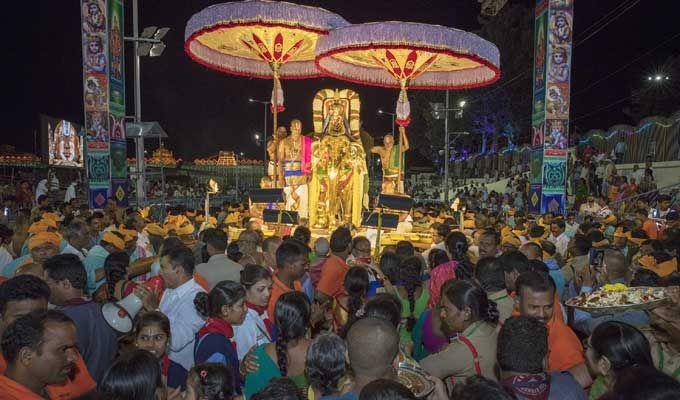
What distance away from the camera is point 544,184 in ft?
46.5

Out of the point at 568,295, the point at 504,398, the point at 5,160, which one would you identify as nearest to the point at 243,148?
the point at 5,160

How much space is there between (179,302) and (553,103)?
42.1 ft

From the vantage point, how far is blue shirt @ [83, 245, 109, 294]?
5.57 m

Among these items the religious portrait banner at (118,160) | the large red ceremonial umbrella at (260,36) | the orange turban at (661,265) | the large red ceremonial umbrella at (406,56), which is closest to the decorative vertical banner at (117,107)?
the religious portrait banner at (118,160)

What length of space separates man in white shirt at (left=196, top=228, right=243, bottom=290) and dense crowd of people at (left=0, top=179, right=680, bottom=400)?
0.07ft

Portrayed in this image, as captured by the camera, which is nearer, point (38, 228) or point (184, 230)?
point (38, 228)

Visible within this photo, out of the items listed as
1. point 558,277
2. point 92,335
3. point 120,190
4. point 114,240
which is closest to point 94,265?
point 114,240

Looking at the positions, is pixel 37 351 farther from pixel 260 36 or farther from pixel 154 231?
pixel 260 36

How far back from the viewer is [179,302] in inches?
155

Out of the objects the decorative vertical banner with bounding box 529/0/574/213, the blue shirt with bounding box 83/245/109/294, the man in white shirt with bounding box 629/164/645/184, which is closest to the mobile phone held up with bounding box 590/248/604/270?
the blue shirt with bounding box 83/245/109/294

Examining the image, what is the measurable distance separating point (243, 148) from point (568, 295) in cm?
4626

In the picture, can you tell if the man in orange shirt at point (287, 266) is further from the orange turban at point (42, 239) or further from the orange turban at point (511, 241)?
the orange turban at point (511, 241)

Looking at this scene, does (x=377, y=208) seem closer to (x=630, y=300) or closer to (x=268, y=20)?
(x=268, y=20)

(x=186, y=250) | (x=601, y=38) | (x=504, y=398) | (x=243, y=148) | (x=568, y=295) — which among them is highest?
(x=601, y=38)
